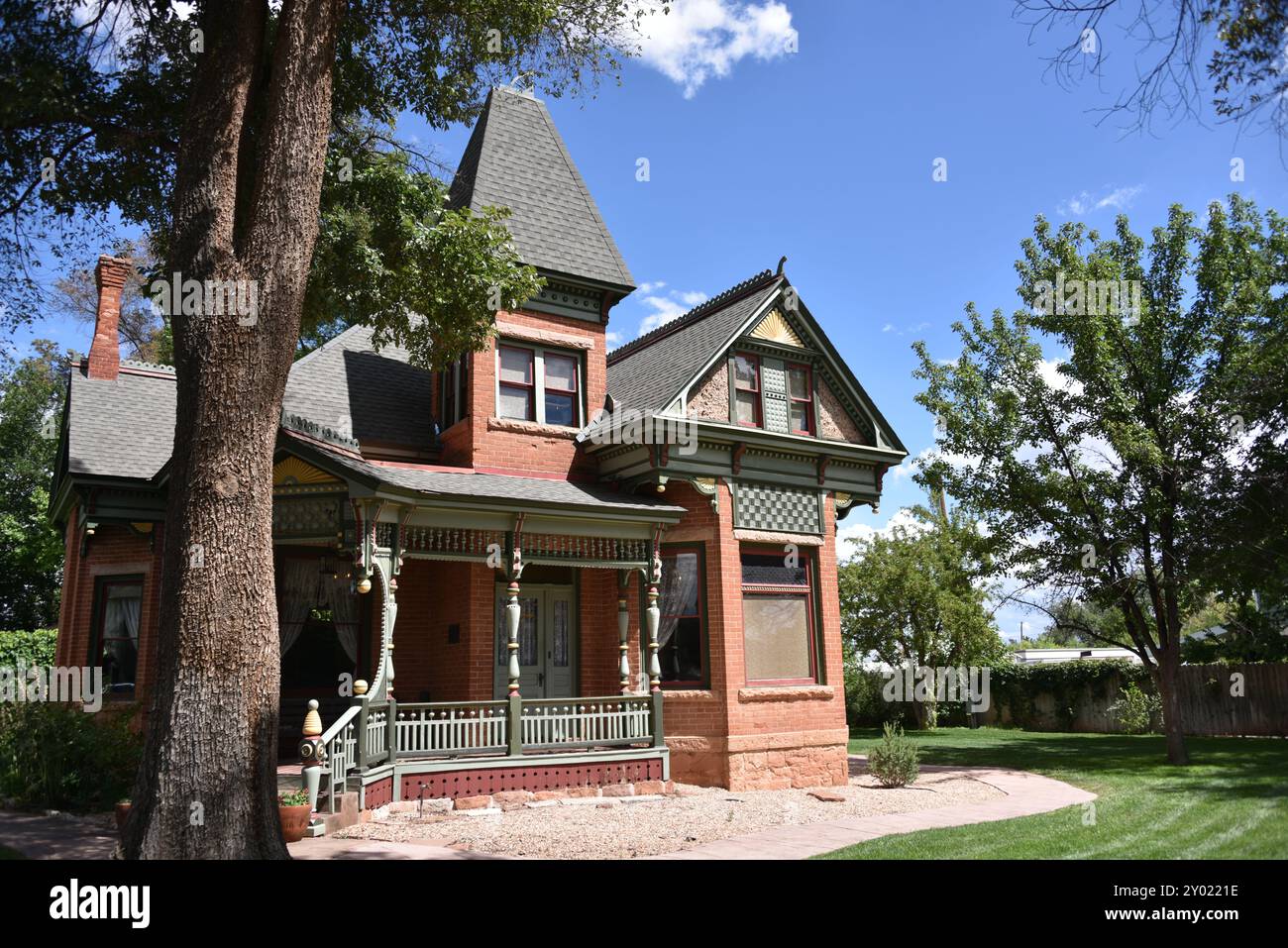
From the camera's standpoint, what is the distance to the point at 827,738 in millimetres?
15711

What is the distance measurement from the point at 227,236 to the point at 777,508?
1034 cm

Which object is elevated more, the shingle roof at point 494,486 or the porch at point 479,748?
the shingle roof at point 494,486

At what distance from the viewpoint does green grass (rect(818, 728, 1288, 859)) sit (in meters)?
8.06

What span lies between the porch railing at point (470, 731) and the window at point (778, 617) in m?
2.12

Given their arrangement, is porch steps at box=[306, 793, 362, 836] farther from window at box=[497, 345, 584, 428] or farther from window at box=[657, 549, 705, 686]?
window at box=[497, 345, 584, 428]

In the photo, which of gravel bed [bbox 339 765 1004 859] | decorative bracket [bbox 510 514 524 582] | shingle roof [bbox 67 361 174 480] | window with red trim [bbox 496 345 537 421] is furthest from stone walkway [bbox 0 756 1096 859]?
window with red trim [bbox 496 345 537 421]

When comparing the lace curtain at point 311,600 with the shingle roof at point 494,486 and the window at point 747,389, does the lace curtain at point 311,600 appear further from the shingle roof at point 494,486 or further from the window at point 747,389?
the window at point 747,389

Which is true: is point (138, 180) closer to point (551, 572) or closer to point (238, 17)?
point (238, 17)

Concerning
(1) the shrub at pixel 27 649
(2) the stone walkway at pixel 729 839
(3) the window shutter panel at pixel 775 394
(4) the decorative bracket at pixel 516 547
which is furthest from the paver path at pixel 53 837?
(3) the window shutter panel at pixel 775 394

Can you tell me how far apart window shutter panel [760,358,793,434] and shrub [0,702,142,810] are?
1135cm

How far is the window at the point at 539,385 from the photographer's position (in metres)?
15.6

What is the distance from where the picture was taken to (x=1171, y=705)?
17422mm
